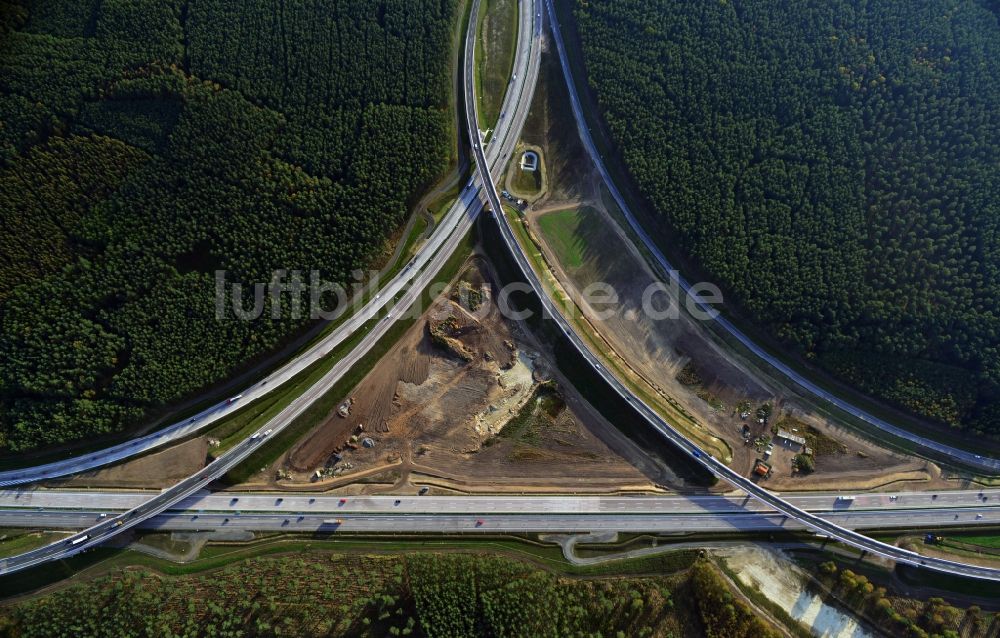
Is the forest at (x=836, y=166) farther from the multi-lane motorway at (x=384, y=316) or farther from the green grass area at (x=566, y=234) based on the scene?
the multi-lane motorway at (x=384, y=316)

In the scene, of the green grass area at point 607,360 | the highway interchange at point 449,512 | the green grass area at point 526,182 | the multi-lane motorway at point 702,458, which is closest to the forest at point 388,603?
the highway interchange at point 449,512

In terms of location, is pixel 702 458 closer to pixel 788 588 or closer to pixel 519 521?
pixel 788 588

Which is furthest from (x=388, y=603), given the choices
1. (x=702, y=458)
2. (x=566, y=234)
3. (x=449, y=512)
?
(x=566, y=234)

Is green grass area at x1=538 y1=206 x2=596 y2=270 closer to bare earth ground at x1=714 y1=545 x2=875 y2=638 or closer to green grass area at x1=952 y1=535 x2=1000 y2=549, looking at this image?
bare earth ground at x1=714 y1=545 x2=875 y2=638

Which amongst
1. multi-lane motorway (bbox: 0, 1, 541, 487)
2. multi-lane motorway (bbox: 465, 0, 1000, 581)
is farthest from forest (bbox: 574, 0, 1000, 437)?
multi-lane motorway (bbox: 465, 0, 1000, 581)

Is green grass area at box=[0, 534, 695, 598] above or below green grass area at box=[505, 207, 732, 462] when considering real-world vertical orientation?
below

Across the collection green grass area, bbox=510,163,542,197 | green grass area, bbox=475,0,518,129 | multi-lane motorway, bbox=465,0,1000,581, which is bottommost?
multi-lane motorway, bbox=465,0,1000,581

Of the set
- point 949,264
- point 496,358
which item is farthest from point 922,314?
point 496,358
